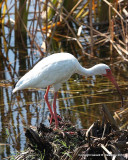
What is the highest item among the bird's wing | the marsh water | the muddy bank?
the bird's wing

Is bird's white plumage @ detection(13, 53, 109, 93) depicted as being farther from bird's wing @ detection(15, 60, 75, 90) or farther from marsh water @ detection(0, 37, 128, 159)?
marsh water @ detection(0, 37, 128, 159)

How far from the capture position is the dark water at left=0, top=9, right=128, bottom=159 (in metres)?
7.73

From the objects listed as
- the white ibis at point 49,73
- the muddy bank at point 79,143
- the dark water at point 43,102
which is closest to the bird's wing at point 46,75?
the white ibis at point 49,73

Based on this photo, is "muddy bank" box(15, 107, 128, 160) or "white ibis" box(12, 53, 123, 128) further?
"white ibis" box(12, 53, 123, 128)

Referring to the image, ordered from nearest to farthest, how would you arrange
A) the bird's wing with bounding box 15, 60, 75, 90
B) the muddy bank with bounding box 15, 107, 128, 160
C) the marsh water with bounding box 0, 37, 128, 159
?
the muddy bank with bounding box 15, 107, 128, 160 → the bird's wing with bounding box 15, 60, 75, 90 → the marsh water with bounding box 0, 37, 128, 159

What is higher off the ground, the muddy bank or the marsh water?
the marsh water

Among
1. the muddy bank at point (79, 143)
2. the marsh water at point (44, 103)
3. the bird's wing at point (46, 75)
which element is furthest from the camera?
the marsh water at point (44, 103)

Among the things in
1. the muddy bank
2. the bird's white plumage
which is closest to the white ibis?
the bird's white plumage

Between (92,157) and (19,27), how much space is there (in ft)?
25.0

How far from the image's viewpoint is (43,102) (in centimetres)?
902

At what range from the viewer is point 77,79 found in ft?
33.8

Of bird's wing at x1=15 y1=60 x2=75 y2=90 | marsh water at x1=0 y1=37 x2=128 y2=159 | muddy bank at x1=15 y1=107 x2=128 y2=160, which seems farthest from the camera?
marsh water at x1=0 y1=37 x2=128 y2=159

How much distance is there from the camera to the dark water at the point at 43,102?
7.73 meters

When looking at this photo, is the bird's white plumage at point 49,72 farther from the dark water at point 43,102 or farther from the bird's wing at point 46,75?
the dark water at point 43,102
